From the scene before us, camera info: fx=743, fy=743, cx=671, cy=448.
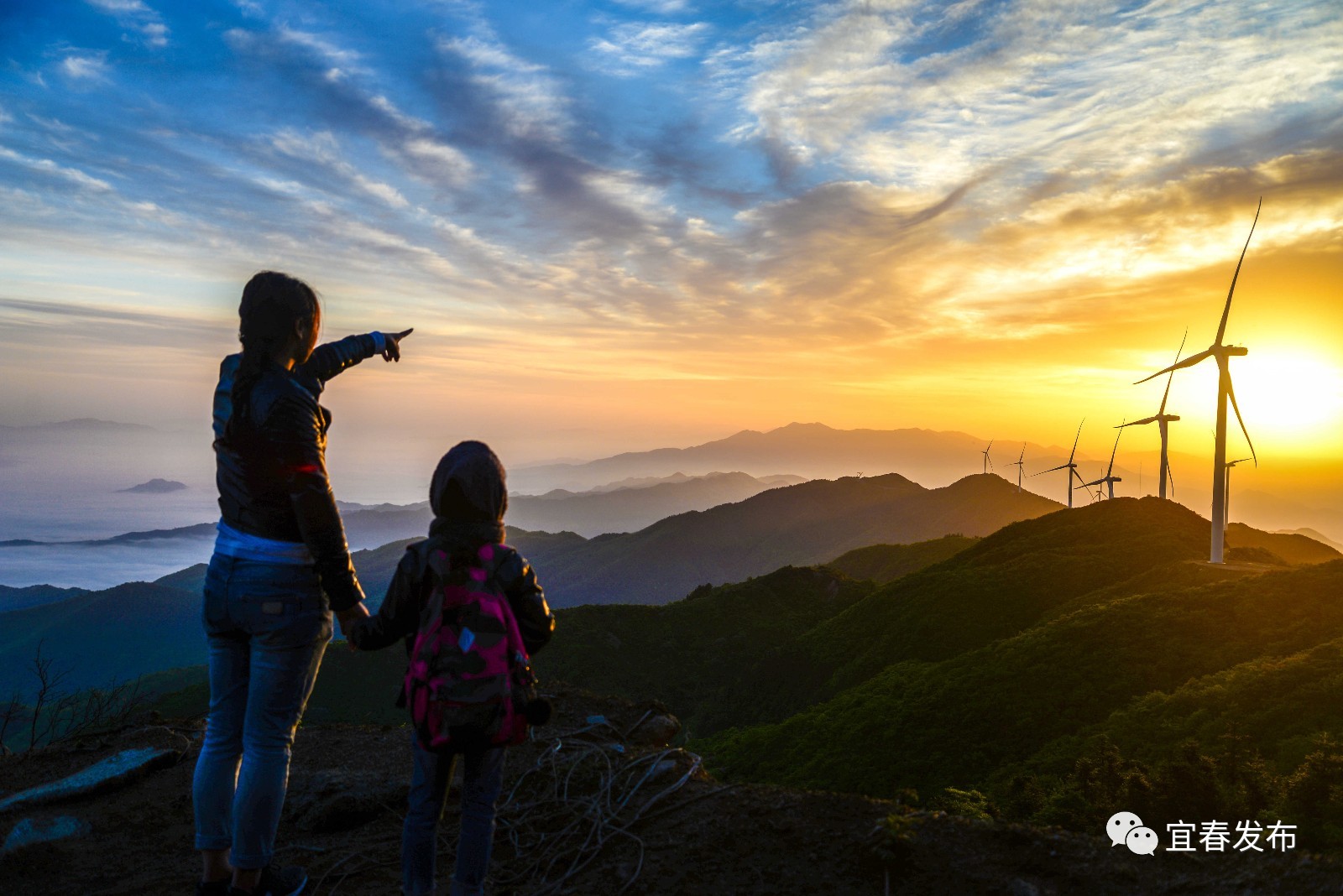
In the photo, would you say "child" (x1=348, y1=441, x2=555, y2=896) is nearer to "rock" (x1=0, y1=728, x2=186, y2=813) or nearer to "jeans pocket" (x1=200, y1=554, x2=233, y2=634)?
"jeans pocket" (x1=200, y1=554, x2=233, y2=634)

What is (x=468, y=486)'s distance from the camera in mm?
4062

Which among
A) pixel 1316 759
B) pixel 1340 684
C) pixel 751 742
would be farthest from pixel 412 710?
pixel 751 742

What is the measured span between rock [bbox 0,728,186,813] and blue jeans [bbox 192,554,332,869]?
4502 mm

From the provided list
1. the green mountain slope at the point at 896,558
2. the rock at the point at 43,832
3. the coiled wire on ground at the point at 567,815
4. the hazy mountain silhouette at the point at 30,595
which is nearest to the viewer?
the coiled wire on ground at the point at 567,815

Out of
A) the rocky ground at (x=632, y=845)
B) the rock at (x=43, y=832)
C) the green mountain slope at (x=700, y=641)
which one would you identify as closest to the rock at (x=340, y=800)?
the rocky ground at (x=632, y=845)

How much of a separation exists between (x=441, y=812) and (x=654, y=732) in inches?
223

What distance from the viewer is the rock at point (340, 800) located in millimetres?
7020

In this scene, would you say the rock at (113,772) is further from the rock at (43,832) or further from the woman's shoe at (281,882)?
the woman's shoe at (281,882)

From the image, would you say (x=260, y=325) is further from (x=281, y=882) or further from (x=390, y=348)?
(x=281, y=882)

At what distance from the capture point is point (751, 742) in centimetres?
2158

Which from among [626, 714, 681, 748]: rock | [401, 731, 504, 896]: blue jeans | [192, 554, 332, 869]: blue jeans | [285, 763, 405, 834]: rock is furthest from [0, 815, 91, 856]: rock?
[626, 714, 681, 748]: rock

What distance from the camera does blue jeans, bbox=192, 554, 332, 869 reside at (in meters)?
3.99

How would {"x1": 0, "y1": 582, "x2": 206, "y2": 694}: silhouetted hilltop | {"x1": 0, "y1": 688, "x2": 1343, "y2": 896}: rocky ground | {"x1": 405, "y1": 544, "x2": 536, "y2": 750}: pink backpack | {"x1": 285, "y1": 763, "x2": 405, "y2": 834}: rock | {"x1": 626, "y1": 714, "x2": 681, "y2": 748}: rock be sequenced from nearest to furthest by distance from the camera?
{"x1": 405, "y1": 544, "x2": 536, "y2": 750}: pink backpack → {"x1": 0, "y1": 688, "x2": 1343, "y2": 896}: rocky ground → {"x1": 285, "y1": 763, "x2": 405, "y2": 834}: rock → {"x1": 626, "y1": 714, "x2": 681, "y2": 748}: rock → {"x1": 0, "y1": 582, "x2": 206, "y2": 694}: silhouetted hilltop

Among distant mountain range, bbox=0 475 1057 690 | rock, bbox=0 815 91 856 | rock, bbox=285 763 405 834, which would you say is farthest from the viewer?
distant mountain range, bbox=0 475 1057 690
